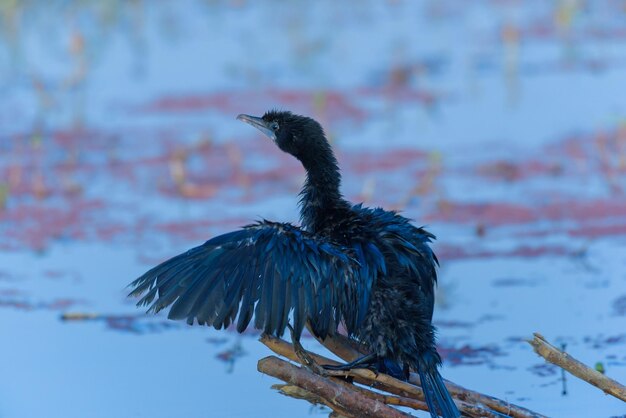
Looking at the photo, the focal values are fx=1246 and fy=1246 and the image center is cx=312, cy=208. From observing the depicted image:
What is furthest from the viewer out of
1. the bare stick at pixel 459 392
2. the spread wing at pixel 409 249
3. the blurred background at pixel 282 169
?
the blurred background at pixel 282 169

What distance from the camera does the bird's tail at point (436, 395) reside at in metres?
4.61

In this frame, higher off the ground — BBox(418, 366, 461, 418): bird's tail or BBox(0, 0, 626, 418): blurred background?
BBox(0, 0, 626, 418): blurred background

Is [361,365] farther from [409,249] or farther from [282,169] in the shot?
[282,169]

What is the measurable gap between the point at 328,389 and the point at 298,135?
4.63ft

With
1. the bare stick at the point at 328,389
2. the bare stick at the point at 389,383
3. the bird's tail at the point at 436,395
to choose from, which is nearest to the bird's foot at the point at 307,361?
the bare stick at the point at 389,383

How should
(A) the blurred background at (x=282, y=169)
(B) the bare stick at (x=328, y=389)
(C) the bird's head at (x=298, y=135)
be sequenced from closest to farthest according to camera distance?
(B) the bare stick at (x=328, y=389), (C) the bird's head at (x=298, y=135), (A) the blurred background at (x=282, y=169)

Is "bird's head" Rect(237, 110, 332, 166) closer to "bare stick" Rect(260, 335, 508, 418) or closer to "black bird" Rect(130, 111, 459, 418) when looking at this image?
"black bird" Rect(130, 111, 459, 418)

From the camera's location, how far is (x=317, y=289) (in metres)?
4.73

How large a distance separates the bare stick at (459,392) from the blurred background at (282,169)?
61 centimetres

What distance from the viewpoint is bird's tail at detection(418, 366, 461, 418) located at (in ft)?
15.1

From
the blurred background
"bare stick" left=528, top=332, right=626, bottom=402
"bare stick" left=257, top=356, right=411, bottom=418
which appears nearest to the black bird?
"bare stick" left=257, top=356, right=411, bottom=418

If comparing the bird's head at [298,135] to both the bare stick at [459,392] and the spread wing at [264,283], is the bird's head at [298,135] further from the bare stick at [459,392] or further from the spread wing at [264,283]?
the bare stick at [459,392]

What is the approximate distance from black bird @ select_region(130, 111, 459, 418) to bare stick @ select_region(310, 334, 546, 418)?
13 centimetres

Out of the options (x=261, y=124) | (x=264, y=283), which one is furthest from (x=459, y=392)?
(x=261, y=124)
